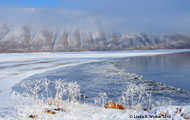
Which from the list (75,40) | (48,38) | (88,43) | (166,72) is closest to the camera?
(166,72)

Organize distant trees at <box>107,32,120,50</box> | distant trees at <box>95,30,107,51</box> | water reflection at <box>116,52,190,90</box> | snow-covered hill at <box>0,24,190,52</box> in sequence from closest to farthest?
water reflection at <box>116,52,190,90</box>
snow-covered hill at <box>0,24,190,52</box>
distant trees at <box>95,30,107,51</box>
distant trees at <box>107,32,120,50</box>

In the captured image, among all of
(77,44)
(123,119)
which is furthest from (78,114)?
(77,44)

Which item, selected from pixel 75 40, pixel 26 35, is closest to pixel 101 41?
pixel 75 40

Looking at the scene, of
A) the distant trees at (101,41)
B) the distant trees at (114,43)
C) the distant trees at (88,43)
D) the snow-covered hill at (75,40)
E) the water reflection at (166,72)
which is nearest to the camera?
the water reflection at (166,72)

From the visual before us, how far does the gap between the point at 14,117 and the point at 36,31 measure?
183474 mm

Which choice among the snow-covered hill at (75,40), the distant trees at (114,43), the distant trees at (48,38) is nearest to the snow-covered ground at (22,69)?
the snow-covered hill at (75,40)

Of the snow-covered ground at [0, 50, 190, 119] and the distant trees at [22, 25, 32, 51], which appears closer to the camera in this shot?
the snow-covered ground at [0, 50, 190, 119]

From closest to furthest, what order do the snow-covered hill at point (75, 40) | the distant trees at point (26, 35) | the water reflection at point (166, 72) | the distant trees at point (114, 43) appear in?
the water reflection at point (166, 72)
the snow-covered hill at point (75, 40)
the distant trees at point (26, 35)
the distant trees at point (114, 43)

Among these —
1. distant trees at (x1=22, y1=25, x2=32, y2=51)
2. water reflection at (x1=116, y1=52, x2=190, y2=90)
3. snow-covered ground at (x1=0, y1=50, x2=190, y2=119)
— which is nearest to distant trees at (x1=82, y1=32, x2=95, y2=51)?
distant trees at (x1=22, y1=25, x2=32, y2=51)

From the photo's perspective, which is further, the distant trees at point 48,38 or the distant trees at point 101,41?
the distant trees at point 101,41

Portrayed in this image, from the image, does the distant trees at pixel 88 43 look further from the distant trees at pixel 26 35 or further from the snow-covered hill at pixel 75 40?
the distant trees at pixel 26 35

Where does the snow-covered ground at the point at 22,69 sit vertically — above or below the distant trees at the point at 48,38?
below

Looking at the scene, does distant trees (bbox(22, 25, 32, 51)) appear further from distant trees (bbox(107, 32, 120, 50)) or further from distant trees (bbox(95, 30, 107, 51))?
distant trees (bbox(107, 32, 120, 50))

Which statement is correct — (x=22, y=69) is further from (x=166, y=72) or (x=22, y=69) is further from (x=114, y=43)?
(x=114, y=43)
